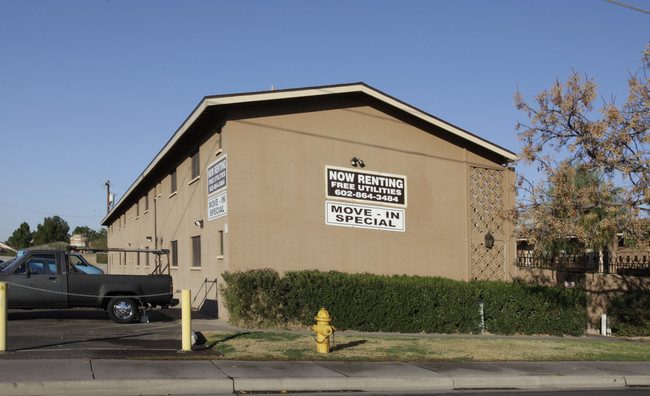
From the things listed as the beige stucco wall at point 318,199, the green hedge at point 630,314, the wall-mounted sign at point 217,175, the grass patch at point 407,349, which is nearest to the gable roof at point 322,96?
the beige stucco wall at point 318,199

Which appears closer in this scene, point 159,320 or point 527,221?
point 159,320

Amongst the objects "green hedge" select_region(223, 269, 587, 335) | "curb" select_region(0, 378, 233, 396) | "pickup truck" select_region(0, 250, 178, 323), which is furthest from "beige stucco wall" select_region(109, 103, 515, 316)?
"curb" select_region(0, 378, 233, 396)

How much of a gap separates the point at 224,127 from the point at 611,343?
11.7 m

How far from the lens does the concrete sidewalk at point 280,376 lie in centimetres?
881

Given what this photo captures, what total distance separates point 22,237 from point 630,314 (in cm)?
9309

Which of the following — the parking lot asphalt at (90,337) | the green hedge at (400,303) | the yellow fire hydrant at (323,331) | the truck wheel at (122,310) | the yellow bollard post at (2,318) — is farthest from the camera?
the green hedge at (400,303)

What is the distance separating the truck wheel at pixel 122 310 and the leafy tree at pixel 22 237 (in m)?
87.6

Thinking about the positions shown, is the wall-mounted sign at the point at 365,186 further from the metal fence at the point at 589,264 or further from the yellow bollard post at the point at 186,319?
the yellow bollard post at the point at 186,319

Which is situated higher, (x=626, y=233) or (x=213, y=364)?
(x=626, y=233)

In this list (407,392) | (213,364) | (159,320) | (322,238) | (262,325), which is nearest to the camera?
(407,392)

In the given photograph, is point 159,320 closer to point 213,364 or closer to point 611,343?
point 213,364

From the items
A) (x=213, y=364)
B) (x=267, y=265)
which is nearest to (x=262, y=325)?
(x=267, y=265)

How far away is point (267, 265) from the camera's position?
17.4 m

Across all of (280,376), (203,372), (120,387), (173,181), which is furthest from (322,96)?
(120,387)
